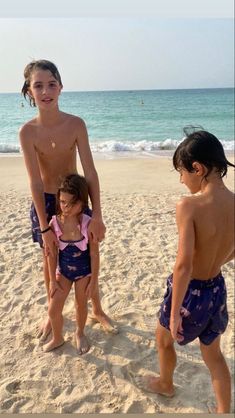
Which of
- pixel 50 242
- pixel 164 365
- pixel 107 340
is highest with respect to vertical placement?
pixel 50 242

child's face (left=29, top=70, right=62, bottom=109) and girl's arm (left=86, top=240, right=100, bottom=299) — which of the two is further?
girl's arm (left=86, top=240, right=100, bottom=299)

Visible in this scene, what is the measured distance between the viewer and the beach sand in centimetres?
186

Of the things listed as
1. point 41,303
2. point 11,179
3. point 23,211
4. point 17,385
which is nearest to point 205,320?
point 17,385

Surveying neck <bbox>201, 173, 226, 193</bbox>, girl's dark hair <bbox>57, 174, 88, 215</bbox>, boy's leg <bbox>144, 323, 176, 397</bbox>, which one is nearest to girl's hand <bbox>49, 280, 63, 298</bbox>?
girl's dark hair <bbox>57, 174, 88, 215</bbox>

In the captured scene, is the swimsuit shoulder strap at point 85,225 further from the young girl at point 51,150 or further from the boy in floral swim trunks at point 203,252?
the boy in floral swim trunks at point 203,252

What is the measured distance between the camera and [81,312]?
2209 millimetres

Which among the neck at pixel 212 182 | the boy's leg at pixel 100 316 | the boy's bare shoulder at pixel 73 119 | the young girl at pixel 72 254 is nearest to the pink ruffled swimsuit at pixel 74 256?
the young girl at pixel 72 254

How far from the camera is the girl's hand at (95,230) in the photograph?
1.95 metres

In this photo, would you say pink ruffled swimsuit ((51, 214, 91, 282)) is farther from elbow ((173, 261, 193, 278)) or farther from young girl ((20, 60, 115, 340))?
elbow ((173, 261, 193, 278))

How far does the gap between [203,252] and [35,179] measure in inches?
40.1

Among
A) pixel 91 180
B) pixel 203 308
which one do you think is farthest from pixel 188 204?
pixel 91 180

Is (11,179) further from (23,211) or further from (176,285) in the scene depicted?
(176,285)

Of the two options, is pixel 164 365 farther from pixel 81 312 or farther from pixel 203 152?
pixel 203 152

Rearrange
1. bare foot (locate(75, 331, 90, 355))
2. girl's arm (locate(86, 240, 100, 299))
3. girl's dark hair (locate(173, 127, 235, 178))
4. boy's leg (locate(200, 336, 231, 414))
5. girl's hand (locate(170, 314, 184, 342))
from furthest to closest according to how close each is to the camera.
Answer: bare foot (locate(75, 331, 90, 355)) → girl's arm (locate(86, 240, 100, 299)) → boy's leg (locate(200, 336, 231, 414)) → girl's hand (locate(170, 314, 184, 342)) → girl's dark hair (locate(173, 127, 235, 178))
